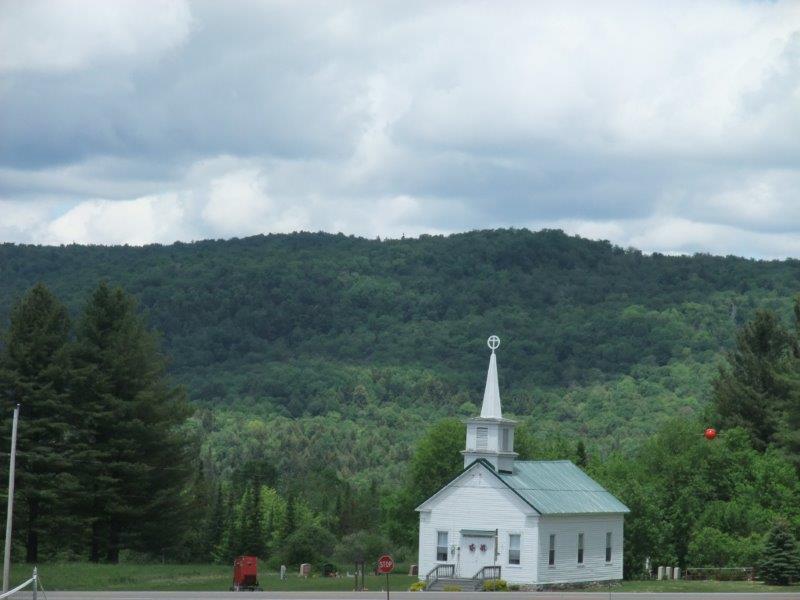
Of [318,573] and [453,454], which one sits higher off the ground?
[453,454]

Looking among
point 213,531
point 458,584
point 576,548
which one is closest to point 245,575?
point 458,584

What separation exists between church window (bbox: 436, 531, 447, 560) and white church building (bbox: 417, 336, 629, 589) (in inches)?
1.7

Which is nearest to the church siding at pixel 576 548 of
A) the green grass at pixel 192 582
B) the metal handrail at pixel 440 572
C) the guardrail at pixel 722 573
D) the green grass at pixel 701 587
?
the green grass at pixel 192 582

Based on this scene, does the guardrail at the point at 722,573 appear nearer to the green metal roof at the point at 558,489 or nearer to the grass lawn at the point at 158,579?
the green metal roof at the point at 558,489

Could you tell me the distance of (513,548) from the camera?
6612 cm

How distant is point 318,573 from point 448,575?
9.10 meters

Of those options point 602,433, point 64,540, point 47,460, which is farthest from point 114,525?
point 602,433

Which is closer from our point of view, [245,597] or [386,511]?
[245,597]

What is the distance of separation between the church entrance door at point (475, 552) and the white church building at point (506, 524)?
1.7 inches

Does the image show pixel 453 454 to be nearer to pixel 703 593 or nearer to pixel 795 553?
pixel 795 553

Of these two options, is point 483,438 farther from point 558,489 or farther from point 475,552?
point 475,552

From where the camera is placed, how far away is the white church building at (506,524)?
6569 centimetres

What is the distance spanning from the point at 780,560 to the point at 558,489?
10.8 meters

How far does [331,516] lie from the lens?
394ft
